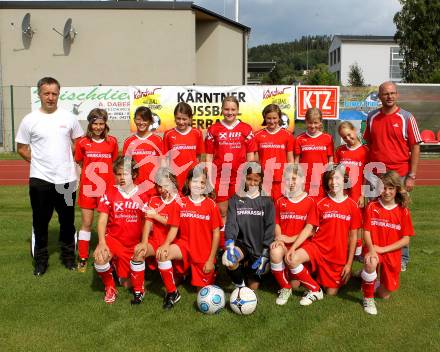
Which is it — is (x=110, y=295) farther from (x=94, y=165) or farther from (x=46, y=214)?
(x=94, y=165)

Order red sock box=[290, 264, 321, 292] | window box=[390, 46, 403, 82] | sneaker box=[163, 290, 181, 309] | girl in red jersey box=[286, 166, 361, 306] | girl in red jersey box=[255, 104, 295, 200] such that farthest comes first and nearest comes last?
1. window box=[390, 46, 403, 82]
2. girl in red jersey box=[255, 104, 295, 200]
3. girl in red jersey box=[286, 166, 361, 306]
4. red sock box=[290, 264, 321, 292]
5. sneaker box=[163, 290, 181, 309]

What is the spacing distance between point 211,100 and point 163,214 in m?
10.9

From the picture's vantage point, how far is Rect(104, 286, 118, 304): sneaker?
4.27 meters

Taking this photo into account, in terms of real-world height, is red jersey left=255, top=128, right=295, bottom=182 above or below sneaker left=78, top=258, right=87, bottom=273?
above

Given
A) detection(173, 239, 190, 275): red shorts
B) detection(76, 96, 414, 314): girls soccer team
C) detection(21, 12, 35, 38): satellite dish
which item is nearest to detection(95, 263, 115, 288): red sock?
detection(76, 96, 414, 314): girls soccer team

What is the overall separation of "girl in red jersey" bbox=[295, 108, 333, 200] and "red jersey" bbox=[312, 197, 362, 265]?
0.93m

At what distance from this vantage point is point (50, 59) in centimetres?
1947

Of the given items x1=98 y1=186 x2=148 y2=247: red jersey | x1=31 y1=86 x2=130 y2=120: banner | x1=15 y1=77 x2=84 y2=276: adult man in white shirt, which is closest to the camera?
x1=98 y1=186 x2=148 y2=247: red jersey

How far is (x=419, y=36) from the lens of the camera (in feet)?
94.3

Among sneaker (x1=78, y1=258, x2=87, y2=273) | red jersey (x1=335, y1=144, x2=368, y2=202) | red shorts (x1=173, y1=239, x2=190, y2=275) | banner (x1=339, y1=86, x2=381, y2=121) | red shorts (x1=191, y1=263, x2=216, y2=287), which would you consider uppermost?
banner (x1=339, y1=86, x2=381, y2=121)

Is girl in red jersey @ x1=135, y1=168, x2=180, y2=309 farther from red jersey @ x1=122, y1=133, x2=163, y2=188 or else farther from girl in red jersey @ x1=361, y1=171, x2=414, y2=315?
girl in red jersey @ x1=361, y1=171, x2=414, y2=315

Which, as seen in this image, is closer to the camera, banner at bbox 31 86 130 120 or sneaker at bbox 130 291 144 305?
sneaker at bbox 130 291 144 305

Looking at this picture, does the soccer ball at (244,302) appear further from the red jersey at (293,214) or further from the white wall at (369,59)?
the white wall at (369,59)

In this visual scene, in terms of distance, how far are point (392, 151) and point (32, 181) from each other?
3778 mm
